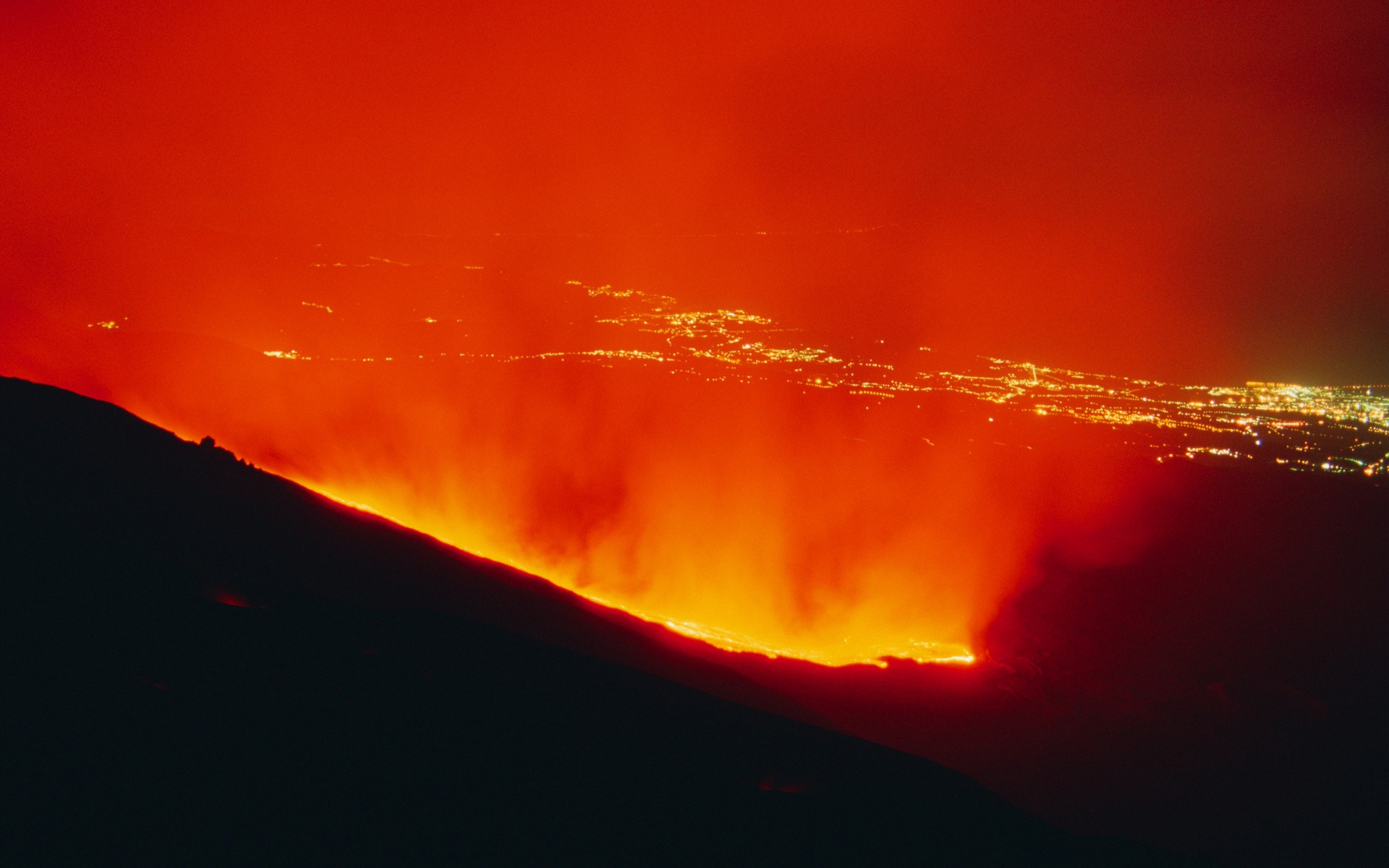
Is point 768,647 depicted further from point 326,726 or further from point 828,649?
point 326,726

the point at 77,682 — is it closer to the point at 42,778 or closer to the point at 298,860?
the point at 42,778

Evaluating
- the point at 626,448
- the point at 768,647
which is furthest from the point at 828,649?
the point at 626,448

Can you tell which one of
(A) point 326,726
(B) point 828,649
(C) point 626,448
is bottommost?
(B) point 828,649

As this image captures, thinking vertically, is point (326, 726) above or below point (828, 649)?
above

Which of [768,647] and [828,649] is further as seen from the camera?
[828,649]

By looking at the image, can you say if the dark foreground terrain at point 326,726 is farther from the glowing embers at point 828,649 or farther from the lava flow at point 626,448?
the lava flow at point 626,448

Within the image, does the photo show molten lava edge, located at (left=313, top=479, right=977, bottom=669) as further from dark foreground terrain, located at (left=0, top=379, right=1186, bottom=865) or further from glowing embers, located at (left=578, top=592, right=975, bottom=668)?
dark foreground terrain, located at (left=0, top=379, right=1186, bottom=865)

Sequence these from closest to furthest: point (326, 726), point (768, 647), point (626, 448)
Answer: point (326, 726) < point (768, 647) < point (626, 448)

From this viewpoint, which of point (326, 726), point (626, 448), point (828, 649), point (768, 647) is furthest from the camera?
point (626, 448)

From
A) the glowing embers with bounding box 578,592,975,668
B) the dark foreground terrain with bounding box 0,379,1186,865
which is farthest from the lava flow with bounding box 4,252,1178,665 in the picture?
the dark foreground terrain with bounding box 0,379,1186,865
